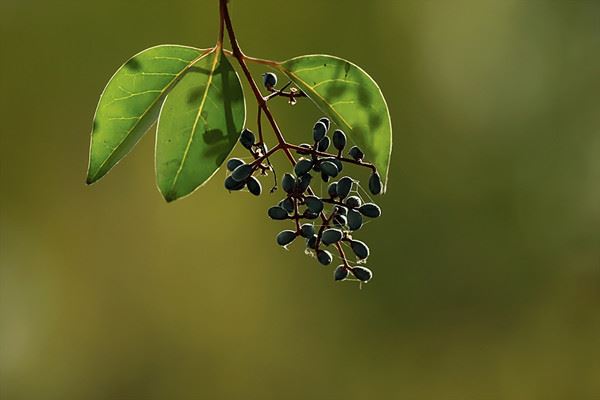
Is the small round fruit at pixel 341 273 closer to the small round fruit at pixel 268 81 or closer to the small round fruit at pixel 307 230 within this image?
the small round fruit at pixel 307 230

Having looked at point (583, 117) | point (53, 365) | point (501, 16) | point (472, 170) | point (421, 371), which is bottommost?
point (53, 365)

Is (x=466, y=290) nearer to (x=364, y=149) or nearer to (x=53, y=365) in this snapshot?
(x=53, y=365)

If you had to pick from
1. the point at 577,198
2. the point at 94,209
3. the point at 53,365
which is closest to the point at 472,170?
the point at 577,198

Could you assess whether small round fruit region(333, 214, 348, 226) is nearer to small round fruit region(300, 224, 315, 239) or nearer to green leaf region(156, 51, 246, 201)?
small round fruit region(300, 224, 315, 239)

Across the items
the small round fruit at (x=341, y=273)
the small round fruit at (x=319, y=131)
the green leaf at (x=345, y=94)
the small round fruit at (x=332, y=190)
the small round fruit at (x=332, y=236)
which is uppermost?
the green leaf at (x=345, y=94)

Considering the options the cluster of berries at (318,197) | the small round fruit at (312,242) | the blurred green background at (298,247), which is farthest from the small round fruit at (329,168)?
the blurred green background at (298,247)
